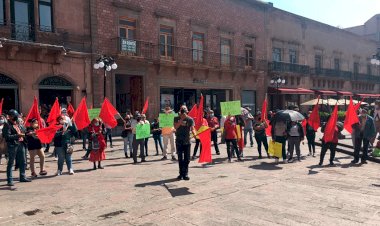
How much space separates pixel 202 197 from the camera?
664 centimetres

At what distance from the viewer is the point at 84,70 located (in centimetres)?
1862

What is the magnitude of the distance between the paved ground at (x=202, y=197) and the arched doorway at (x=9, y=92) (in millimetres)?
7724

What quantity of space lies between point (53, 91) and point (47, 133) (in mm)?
9579

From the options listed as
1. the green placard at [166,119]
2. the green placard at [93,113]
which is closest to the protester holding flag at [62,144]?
the green placard at [93,113]

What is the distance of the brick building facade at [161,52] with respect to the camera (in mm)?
16594

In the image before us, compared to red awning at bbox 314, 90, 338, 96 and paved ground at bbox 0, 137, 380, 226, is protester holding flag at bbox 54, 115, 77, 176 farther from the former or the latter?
red awning at bbox 314, 90, 338, 96

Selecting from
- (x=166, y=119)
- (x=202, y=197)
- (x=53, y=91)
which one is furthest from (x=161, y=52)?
(x=202, y=197)

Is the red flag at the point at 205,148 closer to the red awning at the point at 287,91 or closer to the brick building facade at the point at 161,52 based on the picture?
the brick building facade at the point at 161,52

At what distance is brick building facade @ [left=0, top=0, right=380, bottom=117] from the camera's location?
1659 cm

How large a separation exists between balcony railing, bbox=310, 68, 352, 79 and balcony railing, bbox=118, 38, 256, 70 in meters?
9.77

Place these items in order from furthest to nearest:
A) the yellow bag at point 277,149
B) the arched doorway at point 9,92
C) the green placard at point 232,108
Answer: the arched doorway at point 9,92, the green placard at point 232,108, the yellow bag at point 277,149

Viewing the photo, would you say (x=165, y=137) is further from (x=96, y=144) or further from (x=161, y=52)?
(x=161, y=52)

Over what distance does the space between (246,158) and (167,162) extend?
2.62 metres

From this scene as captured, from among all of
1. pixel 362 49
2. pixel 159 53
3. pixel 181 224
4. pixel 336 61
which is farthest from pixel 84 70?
pixel 362 49
